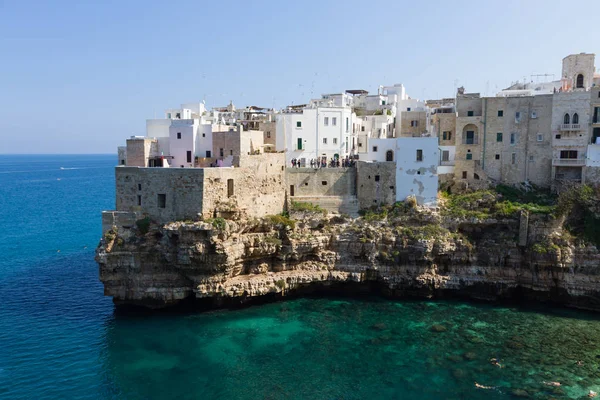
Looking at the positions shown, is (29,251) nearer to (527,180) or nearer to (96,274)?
(96,274)

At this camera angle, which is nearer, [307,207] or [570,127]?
[570,127]

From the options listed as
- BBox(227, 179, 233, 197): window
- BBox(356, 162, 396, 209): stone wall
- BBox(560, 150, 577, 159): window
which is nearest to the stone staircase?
BBox(356, 162, 396, 209): stone wall

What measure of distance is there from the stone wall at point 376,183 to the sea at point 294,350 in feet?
23.8

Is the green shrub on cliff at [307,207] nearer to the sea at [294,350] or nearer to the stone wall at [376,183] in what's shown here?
the stone wall at [376,183]

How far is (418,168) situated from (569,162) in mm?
10382

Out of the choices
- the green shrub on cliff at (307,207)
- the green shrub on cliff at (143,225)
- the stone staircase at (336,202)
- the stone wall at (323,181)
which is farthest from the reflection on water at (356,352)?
→ the stone wall at (323,181)

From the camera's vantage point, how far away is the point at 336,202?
1393 inches

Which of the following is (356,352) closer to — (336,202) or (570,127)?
(336,202)

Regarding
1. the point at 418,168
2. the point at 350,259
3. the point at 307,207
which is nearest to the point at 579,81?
the point at 418,168

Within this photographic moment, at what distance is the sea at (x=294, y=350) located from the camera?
21.9 meters

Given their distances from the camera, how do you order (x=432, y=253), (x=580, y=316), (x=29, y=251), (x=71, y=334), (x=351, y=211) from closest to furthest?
(x=71, y=334), (x=580, y=316), (x=432, y=253), (x=351, y=211), (x=29, y=251)

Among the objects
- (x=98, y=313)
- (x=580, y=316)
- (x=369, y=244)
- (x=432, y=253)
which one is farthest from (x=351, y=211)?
(x=98, y=313)

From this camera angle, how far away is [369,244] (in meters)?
32.4

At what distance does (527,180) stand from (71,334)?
103ft
